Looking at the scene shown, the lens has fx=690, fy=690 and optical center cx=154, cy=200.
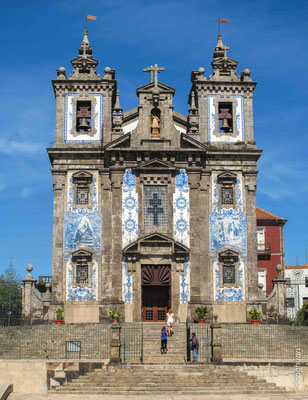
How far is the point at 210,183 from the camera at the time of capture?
35.9 meters

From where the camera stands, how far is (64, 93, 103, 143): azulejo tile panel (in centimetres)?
3644

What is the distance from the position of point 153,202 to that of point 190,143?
3.61 meters

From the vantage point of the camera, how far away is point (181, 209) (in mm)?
35188

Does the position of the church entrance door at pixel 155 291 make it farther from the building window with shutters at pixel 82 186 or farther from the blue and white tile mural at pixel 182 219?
the building window with shutters at pixel 82 186

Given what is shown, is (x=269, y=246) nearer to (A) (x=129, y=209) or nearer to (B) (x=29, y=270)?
(A) (x=129, y=209)

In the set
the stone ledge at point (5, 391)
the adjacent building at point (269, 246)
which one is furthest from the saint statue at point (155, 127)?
the adjacent building at point (269, 246)

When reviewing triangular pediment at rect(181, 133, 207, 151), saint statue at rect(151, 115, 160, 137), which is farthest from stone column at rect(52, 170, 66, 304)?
triangular pediment at rect(181, 133, 207, 151)

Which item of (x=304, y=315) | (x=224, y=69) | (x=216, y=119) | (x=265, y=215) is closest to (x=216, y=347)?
(x=304, y=315)

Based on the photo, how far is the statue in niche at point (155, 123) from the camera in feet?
119

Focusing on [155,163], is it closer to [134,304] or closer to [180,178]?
[180,178]

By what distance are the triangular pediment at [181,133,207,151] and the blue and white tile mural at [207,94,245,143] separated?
1315mm

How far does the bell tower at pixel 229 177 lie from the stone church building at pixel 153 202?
0.17 feet

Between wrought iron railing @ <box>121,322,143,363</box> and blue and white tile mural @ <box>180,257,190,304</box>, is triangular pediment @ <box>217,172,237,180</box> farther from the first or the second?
wrought iron railing @ <box>121,322,143,363</box>

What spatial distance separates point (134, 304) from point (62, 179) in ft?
24.5
